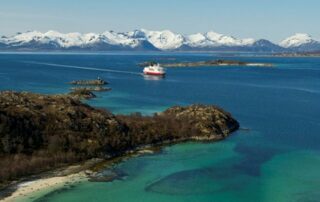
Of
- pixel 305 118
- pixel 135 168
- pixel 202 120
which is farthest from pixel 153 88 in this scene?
pixel 135 168

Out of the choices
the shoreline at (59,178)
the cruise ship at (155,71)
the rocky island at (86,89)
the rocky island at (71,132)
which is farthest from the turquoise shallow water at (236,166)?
the cruise ship at (155,71)

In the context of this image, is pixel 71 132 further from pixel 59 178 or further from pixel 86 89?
pixel 86 89

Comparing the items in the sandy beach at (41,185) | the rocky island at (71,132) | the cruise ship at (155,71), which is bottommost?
the cruise ship at (155,71)

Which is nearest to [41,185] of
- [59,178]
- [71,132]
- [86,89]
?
[59,178]

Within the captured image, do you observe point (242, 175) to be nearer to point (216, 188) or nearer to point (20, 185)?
point (216, 188)

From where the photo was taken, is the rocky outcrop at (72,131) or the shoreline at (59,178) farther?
the rocky outcrop at (72,131)

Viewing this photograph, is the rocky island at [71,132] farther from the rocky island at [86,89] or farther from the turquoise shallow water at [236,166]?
the rocky island at [86,89]

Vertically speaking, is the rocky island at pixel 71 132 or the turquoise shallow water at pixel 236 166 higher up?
the rocky island at pixel 71 132

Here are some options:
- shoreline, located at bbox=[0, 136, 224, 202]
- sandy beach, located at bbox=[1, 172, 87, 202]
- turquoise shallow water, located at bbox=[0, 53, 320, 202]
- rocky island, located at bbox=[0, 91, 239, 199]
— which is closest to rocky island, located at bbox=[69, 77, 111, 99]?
turquoise shallow water, located at bbox=[0, 53, 320, 202]
